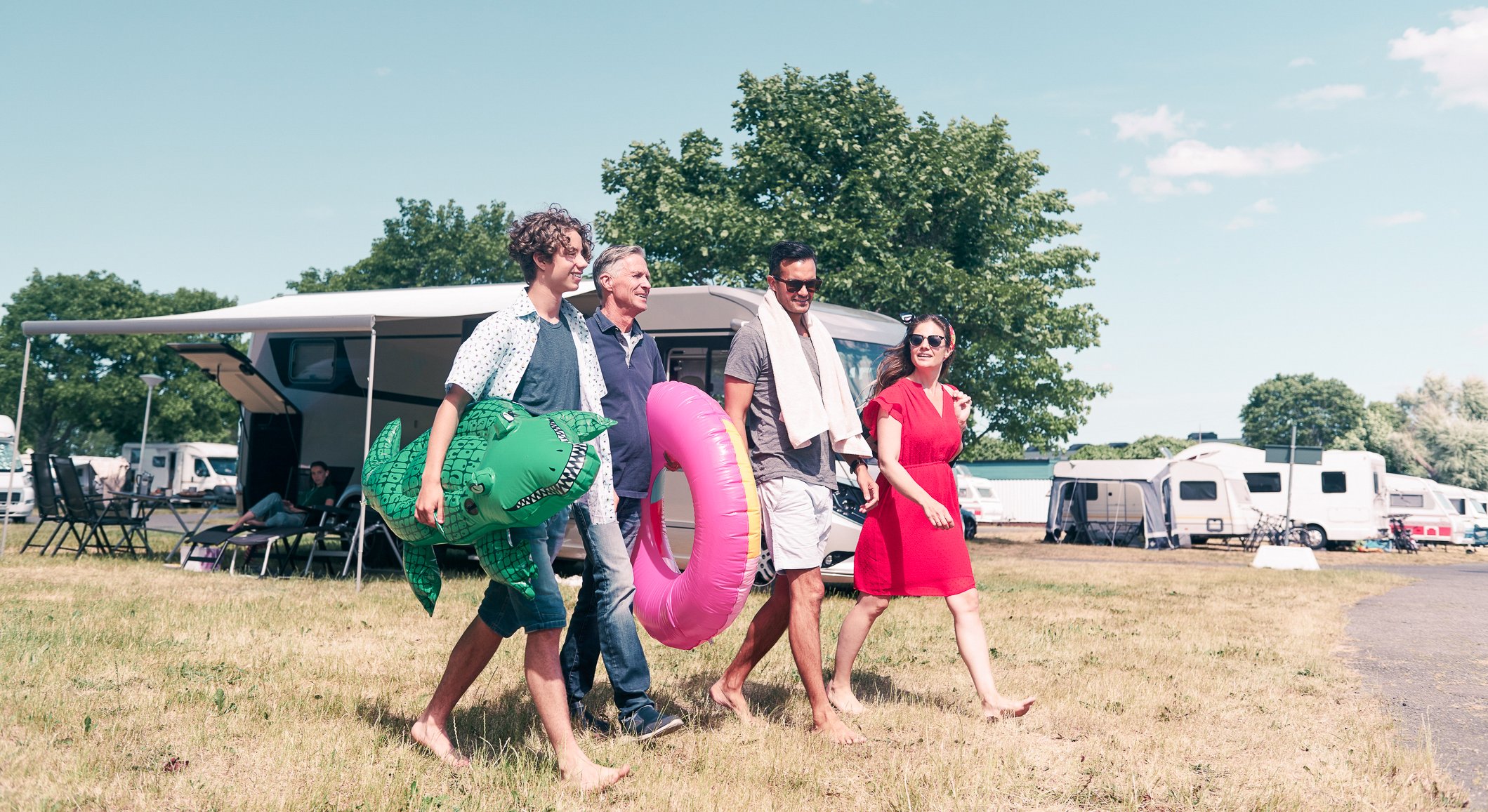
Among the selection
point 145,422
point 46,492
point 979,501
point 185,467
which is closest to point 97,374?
point 185,467

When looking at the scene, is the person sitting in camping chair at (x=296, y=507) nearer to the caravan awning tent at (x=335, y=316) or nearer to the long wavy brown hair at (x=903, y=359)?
the caravan awning tent at (x=335, y=316)

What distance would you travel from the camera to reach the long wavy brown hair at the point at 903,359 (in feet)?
15.3

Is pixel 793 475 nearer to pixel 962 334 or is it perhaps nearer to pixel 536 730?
pixel 536 730

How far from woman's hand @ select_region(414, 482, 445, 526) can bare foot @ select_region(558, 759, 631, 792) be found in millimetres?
825

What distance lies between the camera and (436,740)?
361cm

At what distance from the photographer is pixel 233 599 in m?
7.54

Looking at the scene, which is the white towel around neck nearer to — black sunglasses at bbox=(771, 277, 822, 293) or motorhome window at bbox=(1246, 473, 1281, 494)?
black sunglasses at bbox=(771, 277, 822, 293)

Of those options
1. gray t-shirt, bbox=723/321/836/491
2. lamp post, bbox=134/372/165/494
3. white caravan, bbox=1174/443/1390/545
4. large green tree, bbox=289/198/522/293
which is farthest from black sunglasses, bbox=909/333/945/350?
large green tree, bbox=289/198/522/293

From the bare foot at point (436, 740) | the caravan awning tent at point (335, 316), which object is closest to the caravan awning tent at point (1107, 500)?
the caravan awning tent at point (335, 316)

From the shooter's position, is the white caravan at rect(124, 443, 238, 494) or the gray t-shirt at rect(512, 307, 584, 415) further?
the white caravan at rect(124, 443, 238, 494)

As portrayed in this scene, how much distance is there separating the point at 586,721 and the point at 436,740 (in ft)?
2.15

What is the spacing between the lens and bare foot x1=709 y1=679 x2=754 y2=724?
14.2 feet

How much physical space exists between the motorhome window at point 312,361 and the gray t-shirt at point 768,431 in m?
8.63

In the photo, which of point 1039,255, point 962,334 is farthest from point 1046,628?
point 1039,255
